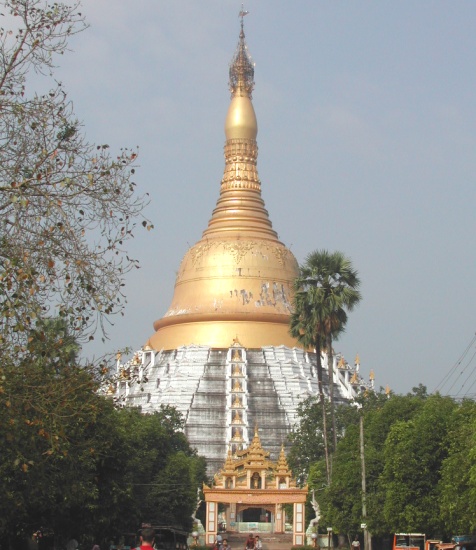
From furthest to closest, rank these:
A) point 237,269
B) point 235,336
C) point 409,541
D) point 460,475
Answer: point 237,269, point 235,336, point 409,541, point 460,475

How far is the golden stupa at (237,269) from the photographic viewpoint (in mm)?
76688

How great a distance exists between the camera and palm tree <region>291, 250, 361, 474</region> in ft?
135

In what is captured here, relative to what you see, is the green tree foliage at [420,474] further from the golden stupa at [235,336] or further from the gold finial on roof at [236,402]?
the gold finial on roof at [236,402]

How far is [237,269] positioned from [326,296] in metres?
37.0

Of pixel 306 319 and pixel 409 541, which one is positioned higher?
pixel 306 319

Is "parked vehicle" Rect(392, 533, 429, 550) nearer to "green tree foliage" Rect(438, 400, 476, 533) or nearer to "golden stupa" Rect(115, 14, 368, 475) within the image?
"green tree foliage" Rect(438, 400, 476, 533)

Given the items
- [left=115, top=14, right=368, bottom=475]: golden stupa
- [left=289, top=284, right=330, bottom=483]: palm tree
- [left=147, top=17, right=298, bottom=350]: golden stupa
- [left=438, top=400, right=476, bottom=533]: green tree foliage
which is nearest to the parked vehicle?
[left=438, top=400, right=476, bottom=533]: green tree foliage

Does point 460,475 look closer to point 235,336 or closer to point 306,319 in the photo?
point 306,319

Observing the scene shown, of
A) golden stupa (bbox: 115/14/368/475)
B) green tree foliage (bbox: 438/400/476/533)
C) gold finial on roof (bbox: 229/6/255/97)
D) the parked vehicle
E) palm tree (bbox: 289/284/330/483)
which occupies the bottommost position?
the parked vehicle

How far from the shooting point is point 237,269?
7825 cm

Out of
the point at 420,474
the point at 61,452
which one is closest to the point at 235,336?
the point at 420,474

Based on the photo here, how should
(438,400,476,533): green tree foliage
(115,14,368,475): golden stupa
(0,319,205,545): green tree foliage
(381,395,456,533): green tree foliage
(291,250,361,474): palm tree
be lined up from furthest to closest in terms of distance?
(115,14,368,475): golden stupa → (291,250,361,474): palm tree → (381,395,456,533): green tree foliage → (438,400,476,533): green tree foliage → (0,319,205,545): green tree foliage

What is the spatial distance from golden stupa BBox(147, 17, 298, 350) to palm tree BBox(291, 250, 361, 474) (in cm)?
3400

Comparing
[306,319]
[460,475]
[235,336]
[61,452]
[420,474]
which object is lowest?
[61,452]
